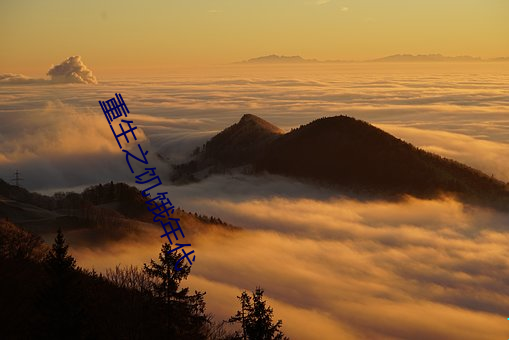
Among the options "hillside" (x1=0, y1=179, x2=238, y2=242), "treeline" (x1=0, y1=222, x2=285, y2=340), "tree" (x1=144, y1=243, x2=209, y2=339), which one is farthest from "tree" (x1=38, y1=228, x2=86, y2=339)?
"hillside" (x1=0, y1=179, x2=238, y2=242)

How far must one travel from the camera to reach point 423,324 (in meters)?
104

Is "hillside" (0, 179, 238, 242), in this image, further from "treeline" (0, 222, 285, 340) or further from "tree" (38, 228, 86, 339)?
"tree" (38, 228, 86, 339)

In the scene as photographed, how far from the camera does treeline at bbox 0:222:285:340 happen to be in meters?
35.4

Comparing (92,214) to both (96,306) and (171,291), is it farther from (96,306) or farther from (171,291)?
(171,291)

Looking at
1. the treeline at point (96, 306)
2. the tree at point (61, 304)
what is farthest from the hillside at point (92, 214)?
the tree at point (61, 304)

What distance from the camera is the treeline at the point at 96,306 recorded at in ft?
116

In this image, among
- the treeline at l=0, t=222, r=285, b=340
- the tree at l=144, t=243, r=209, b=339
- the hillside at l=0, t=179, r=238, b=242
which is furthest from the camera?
the hillside at l=0, t=179, r=238, b=242

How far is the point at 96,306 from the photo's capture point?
57.1 metres

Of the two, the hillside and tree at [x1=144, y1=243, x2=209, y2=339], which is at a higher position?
the hillside

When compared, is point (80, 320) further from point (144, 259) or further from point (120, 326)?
point (144, 259)

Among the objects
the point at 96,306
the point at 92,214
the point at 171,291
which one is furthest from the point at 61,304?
the point at 92,214

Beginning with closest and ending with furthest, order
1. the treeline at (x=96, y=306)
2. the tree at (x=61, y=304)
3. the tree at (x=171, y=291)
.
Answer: the tree at (x=61, y=304) → the treeline at (x=96, y=306) → the tree at (x=171, y=291)

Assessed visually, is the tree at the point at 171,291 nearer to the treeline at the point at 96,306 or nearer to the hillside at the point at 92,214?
the treeline at the point at 96,306

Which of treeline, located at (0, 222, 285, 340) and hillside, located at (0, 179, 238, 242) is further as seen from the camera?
hillside, located at (0, 179, 238, 242)
